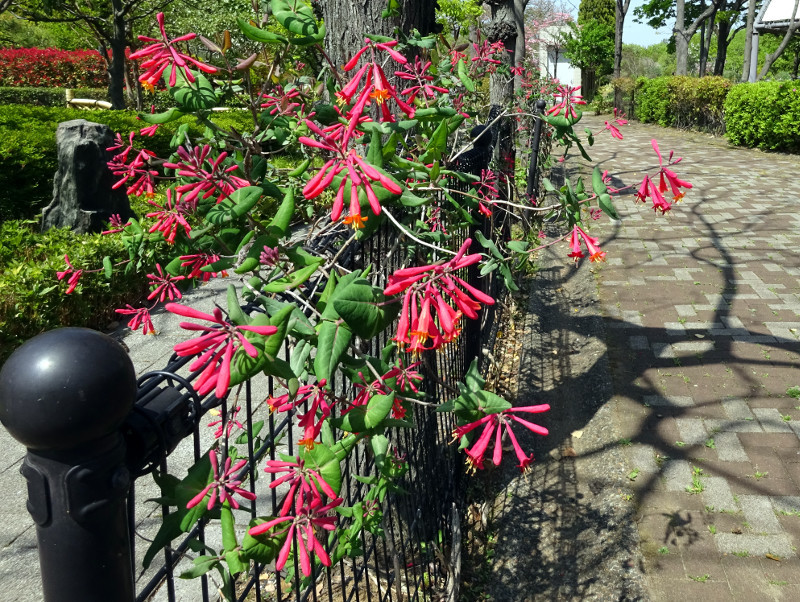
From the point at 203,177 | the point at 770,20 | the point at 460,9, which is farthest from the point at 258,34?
the point at 770,20

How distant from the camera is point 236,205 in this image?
1326 millimetres

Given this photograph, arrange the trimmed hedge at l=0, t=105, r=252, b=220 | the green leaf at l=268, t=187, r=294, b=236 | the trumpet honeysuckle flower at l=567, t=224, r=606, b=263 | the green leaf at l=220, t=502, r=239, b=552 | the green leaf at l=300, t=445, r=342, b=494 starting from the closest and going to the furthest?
1. the green leaf at l=220, t=502, r=239, b=552
2. the green leaf at l=300, t=445, r=342, b=494
3. the green leaf at l=268, t=187, r=294, b=236
4. the trumpet honeysuckle flower at l=567, t=224, r=606, b=263
5. the trimmed hedge at l=0, t=105, r=252, b=220

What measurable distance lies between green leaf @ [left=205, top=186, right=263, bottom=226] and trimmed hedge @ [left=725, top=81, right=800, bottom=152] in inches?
508

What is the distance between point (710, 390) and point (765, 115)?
416 inches

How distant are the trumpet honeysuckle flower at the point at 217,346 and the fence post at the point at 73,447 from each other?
162mm

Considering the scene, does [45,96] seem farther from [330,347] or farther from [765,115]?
[330,347]

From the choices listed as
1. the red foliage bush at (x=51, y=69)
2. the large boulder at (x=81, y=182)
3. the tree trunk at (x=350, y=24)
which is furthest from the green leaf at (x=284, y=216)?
the red foliage bush at (x=51, y=69)

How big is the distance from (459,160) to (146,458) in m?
2.04

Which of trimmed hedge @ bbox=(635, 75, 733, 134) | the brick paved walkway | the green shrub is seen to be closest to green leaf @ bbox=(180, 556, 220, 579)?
the brick paved walkway

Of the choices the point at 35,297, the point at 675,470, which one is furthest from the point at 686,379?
the point at 35,297

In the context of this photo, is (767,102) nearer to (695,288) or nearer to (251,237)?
(695,288)

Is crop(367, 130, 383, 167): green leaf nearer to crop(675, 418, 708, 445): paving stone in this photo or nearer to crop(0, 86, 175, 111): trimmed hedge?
crop(675, 418, 708, 445): paving stone

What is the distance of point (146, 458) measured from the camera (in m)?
0.84

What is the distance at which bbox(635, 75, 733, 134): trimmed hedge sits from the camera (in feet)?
49.8
